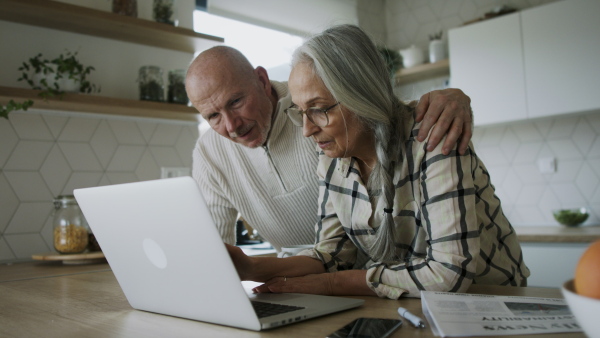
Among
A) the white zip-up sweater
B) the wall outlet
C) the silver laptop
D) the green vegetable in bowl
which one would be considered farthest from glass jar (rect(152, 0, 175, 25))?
the green vegetable in bowl

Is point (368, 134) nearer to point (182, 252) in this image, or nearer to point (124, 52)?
point (182, 252)

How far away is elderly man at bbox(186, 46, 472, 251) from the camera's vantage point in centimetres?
160

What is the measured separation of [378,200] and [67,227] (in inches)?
52.3

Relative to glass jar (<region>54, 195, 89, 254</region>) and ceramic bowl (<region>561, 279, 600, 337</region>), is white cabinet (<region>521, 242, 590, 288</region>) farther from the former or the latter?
ceramic bowl (<region>561, 279, 600, 337</region>)

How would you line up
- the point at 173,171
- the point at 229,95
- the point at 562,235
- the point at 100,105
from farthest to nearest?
the point at 562,235
the point at 173,171
the point at 100,105
the point at 229,95

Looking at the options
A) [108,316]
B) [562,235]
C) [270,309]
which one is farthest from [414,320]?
[562,235]

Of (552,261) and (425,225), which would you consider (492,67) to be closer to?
(552,261)

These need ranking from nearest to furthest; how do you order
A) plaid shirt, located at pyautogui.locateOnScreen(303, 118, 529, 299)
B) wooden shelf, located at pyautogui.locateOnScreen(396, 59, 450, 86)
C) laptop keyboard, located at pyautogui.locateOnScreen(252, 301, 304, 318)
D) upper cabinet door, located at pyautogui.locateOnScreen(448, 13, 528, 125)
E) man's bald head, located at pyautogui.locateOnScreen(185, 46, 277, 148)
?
1. laptop keyboard, located at pyautogui.locateOnScreen(252, 301, 304, 318)
2. plaid shirt, located at pyautogui.locateOnScreen(303, 118, 529, 299)
3. man's bald head, located at pyautogui.locateOnScreen(185, 46, 277, 148)
4. upper cabinet door, located at pyautogui.locateOnScreen(448, 13, 528, 125)
5. wooden shelf, located at pyautogui.locateOnScreen(396, 59, 450, 86)

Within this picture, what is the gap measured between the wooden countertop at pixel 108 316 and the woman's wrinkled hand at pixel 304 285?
10 cm

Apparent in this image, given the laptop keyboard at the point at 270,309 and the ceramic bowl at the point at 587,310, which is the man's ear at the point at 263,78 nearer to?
the laptop keyboard at the point at 270,309

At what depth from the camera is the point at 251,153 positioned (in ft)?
5.90

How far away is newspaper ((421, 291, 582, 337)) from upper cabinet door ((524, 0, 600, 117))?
2385 millimetres

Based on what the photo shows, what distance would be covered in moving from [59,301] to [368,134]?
807mm

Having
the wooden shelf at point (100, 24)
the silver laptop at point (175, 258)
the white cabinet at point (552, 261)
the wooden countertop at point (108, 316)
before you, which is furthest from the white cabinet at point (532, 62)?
the silver laptop at point (175, 258)
